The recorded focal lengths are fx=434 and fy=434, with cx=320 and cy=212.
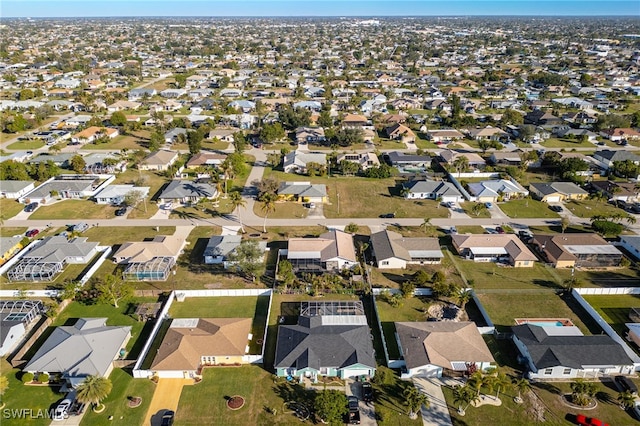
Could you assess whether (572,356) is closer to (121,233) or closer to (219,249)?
(219,249)

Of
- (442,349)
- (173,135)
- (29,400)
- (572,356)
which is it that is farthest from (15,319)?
(173,135)

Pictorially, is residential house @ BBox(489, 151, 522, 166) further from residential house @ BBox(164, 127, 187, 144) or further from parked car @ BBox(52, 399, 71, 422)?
parked car @ BBox(52, 399, 71, 422)

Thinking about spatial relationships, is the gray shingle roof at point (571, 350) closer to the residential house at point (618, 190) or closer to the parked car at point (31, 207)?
the residential house at point (618, 190)

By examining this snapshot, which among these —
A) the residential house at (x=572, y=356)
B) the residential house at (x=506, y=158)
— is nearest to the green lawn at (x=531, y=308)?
the residential house at (x=572, y=356)

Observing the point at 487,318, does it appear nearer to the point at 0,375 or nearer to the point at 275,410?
the point at 275,410

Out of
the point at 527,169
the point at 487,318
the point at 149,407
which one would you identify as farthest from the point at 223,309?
the point at 527,169

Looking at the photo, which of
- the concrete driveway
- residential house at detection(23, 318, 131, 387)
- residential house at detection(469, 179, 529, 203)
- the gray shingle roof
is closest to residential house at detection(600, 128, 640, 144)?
residential house at detection(469, 179, 529, 203)

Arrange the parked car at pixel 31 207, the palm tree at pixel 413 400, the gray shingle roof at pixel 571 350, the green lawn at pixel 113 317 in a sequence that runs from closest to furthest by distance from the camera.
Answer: the palm tree at pixel 413 400, the gray shingle roof at pixel 571 350, the green lawn at pixel 113 317, the parked car at pixel 31 207
